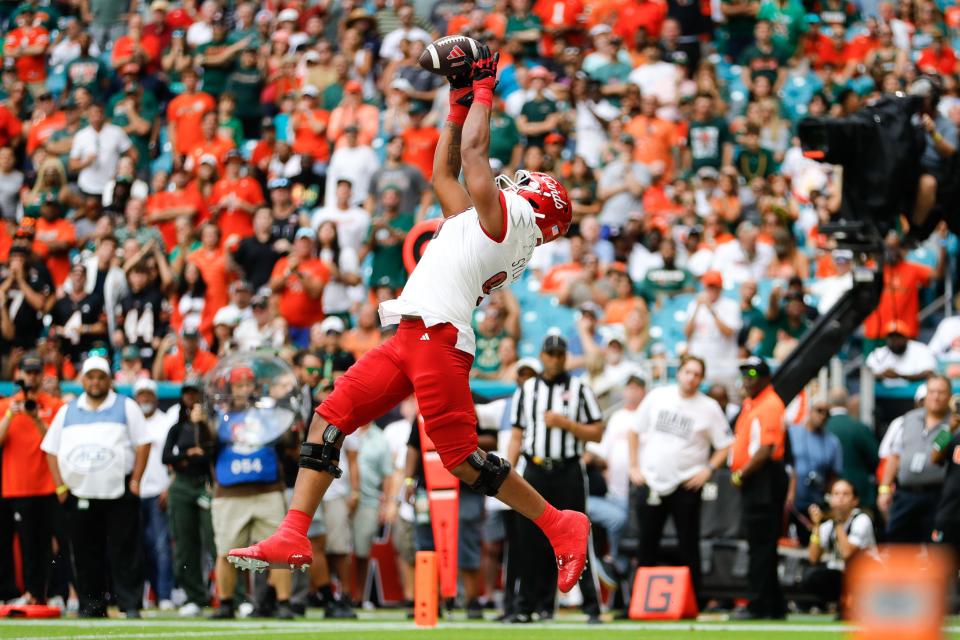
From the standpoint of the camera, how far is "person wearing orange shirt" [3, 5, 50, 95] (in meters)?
22.4

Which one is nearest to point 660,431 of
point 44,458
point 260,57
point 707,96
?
point 44,458

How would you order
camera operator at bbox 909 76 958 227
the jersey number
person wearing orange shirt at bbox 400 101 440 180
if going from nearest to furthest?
the jersey number < camera operator at bbox 909 76 958 227 < person wearing orange shirt at bbox 400 101 440 180

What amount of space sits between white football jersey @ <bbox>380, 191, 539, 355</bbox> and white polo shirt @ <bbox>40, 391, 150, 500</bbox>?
17.3 feet

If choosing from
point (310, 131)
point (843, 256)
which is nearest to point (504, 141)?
point (310, 131)

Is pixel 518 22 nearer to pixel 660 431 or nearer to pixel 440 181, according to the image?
pixel 660 431

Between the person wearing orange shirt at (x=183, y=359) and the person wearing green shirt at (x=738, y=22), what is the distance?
874cm

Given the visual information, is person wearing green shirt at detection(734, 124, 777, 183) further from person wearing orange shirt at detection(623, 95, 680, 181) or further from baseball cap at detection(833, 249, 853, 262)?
baseball cap at detection(833, 249, 853, 262)

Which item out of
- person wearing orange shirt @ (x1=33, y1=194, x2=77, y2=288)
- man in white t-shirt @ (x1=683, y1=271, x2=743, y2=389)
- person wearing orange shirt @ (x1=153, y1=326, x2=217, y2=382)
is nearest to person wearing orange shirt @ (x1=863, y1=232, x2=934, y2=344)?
man in white t-shirt @ (x1=683, y1=271, x2=743, y2=389)

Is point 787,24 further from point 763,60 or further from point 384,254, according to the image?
point 384,254

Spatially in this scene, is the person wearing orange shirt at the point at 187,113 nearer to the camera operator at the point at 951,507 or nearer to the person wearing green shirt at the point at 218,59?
the person wearing green shirt at the point at 218,59

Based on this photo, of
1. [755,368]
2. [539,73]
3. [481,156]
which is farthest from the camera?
[539,73]

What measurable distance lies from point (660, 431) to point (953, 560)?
8.53 ft

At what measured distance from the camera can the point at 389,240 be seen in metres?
16.4

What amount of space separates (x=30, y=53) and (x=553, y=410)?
47.1 feet
